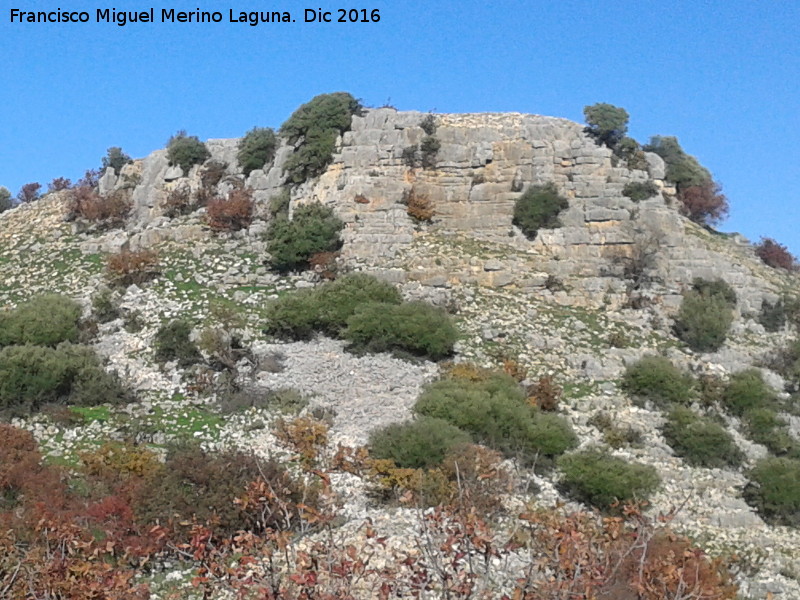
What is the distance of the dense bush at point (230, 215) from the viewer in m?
32.7

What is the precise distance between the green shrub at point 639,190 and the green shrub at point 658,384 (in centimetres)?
926

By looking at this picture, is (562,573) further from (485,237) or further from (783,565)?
(485,237)

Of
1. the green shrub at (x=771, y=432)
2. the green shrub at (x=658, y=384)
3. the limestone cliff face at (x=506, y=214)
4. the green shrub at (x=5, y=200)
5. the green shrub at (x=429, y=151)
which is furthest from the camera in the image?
the green shrub at (x=5, y=200)

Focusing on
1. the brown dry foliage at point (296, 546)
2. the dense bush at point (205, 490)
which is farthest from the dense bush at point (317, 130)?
the dense bush at point (205, 490)

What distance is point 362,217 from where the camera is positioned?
1209 inches

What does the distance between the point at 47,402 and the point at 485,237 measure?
52.7ft

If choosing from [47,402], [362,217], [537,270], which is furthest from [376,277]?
[47,402]

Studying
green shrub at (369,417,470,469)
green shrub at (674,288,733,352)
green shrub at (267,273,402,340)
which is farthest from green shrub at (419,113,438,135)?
green shrub at (369,417,470,469)

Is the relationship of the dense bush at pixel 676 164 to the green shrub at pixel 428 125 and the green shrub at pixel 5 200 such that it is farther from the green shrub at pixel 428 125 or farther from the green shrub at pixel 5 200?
the green shrub at pixel 5 200

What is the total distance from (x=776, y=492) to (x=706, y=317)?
28.6ft

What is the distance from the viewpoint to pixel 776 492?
18.6 metres

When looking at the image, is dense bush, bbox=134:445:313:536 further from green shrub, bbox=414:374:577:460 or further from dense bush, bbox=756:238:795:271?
dense bush, bbox=756:238:795:271

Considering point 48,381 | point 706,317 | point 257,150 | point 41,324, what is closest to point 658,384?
point 706,317

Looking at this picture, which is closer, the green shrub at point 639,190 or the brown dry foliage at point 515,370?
the brown dry foliage at point 515,370
